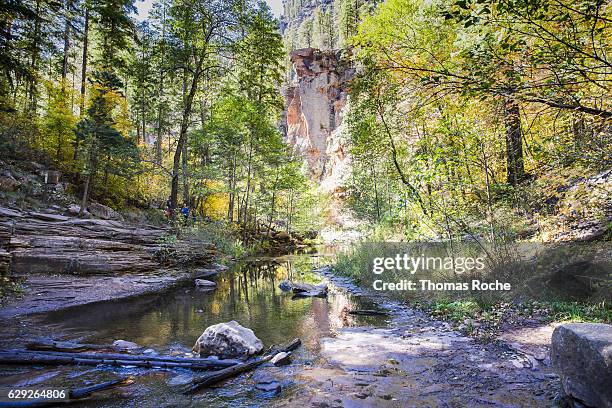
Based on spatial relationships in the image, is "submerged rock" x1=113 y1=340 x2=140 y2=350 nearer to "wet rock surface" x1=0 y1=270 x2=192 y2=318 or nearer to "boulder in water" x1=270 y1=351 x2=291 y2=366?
"boulder in water" x1=270 y1=351 x2=291 y2=366

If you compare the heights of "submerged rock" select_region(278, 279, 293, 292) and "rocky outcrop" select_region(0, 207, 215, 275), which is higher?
"rocky outcrop" select_region(0, 207, 215, 275)

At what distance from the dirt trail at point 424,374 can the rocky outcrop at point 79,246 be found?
990 centimetres

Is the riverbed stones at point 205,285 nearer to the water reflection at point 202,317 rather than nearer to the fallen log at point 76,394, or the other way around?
the water reflection at point 202,317

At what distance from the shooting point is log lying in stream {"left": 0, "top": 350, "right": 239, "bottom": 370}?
530 centimetres

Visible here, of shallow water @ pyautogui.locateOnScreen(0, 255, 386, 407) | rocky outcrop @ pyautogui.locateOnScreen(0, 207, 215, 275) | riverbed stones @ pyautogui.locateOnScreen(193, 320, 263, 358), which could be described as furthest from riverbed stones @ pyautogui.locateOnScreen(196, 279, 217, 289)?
riverbed stones @ pyautogui.locateOnScreen(193, 320, 263, 358)

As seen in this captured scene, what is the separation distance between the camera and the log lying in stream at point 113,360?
17.4 ft

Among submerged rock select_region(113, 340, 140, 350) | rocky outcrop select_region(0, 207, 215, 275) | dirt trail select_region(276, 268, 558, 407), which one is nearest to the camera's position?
dirt trail select_region(276, 268, 558, 407)

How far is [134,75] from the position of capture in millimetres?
26594

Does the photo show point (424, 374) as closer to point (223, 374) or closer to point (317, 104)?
point (223, 374)

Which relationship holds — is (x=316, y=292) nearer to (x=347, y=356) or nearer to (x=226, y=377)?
(x=347, y=356)

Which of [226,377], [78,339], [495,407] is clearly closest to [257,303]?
[78,339]

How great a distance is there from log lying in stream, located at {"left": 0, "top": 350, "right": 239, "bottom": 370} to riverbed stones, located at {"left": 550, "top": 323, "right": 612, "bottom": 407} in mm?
4279

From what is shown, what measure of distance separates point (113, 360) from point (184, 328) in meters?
2.32

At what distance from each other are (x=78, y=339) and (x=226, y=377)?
12.7 feet
